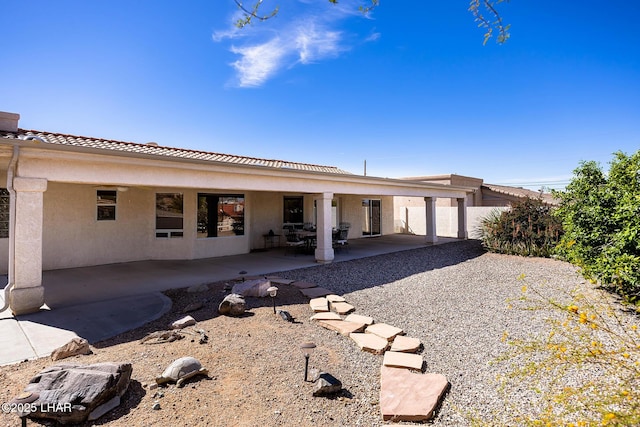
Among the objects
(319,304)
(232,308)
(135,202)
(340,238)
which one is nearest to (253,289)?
(232,308)

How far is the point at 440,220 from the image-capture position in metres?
22.3

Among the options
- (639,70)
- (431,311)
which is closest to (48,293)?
(431,311)

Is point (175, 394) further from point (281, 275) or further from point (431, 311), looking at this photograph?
point (281, 275)

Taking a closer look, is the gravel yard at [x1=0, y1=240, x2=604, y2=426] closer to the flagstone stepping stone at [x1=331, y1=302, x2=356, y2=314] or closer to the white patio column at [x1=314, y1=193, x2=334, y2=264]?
the flagstone stepping stone at [x1=331, y1=302, x2=356, y2=314]

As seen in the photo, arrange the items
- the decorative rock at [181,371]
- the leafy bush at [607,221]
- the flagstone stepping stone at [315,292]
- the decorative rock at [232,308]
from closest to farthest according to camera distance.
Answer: the decorative rock at [181,371] → the decorative rock at [232,308] → the leafy bush at [607,221] → the flagstone stepping stone at [315,292]

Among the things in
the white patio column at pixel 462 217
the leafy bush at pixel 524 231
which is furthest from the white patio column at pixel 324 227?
the white patio column at pixel 462 217

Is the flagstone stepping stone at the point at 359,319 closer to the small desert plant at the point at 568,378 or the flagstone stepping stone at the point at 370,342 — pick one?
the flagstone stepping stone at the point at 370,342

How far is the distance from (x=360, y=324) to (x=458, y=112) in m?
16.2

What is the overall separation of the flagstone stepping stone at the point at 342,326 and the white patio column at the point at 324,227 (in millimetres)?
5628

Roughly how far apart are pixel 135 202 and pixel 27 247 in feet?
19.5

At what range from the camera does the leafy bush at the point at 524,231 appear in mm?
12414

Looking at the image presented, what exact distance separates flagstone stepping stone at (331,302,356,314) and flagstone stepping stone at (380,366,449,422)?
7.41 ft

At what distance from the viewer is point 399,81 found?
1391 centimetres

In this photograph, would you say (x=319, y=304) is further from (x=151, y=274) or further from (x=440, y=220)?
(x=440, y=220)
